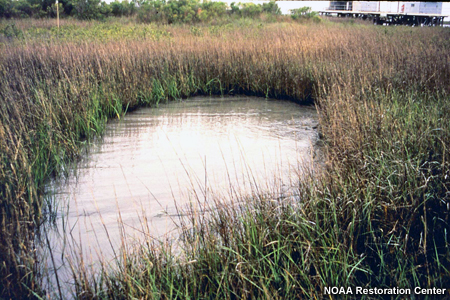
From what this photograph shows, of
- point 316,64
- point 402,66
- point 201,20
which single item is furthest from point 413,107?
point 201,20

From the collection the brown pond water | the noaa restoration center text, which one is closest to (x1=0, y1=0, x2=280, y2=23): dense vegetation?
the brown pond water

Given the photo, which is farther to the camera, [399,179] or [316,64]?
[316,64]

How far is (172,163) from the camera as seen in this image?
16.1 ft

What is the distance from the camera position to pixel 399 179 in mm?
2859

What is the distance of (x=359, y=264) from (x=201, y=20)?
18.9 metres

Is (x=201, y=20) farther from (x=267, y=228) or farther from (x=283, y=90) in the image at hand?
(x=267, y=228)

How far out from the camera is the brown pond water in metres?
3.33

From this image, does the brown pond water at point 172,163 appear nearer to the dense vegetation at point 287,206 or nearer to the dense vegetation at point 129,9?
the dense vegetation at point 287,206

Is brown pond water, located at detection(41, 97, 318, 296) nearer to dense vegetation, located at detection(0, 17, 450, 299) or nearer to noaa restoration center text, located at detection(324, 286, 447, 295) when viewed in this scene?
dense vegetation, located at detection(0, 17, 450, 299)

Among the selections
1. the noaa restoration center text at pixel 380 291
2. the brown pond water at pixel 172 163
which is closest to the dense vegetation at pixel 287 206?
the noaa restoration center text at pixel 380 291

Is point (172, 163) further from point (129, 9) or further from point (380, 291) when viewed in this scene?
point (129, 9)

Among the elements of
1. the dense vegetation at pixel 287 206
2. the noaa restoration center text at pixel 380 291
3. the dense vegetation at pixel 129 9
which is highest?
the dense vegetation at pixel 129 9

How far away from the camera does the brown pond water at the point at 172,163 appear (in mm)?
3332

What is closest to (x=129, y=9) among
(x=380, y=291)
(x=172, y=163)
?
(x=172, y=163)
